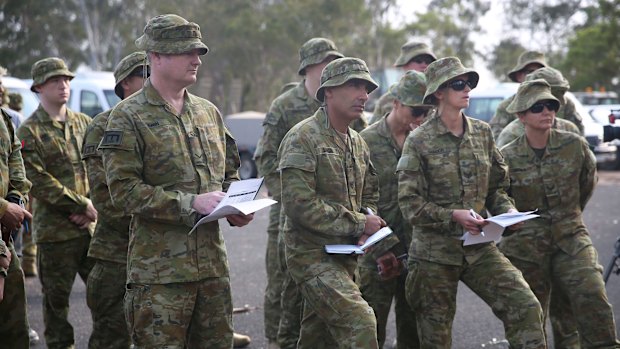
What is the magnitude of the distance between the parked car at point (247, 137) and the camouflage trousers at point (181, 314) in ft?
60.3

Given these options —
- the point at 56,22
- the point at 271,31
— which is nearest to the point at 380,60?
the point at 271,31

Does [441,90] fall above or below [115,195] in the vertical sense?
above

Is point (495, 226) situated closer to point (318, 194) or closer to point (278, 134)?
point (318, 194)

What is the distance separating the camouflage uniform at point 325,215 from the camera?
5270mm

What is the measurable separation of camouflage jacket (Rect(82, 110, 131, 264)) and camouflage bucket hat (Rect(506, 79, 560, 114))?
2.85 meters

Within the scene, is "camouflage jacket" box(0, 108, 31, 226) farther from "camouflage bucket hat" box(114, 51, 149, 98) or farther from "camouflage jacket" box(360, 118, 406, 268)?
"camouflage jacket" box(360, 118, 406, 268)

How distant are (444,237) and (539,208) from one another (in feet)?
3.43

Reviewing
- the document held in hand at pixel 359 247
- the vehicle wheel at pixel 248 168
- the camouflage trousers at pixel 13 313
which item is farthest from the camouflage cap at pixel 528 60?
the vehicle wheel at pixel 248 168

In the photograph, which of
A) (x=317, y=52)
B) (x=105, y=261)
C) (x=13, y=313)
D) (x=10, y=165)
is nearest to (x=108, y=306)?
(x=105, y=261)

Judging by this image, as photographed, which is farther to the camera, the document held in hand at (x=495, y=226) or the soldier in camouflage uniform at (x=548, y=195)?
the soldier in camouflage uniform at (x=548, y=195)

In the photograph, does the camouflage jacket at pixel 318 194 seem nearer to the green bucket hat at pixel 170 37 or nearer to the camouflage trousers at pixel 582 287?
the green bucket hat at pixel 170 37

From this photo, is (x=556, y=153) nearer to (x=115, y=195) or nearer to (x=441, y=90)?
(x=441, y=90)

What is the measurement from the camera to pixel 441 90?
626 cm

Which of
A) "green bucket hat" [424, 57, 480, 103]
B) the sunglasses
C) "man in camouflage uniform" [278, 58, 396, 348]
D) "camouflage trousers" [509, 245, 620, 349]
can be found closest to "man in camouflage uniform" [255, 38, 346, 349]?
"green bucket hat" [424, 57, 480, 103]
